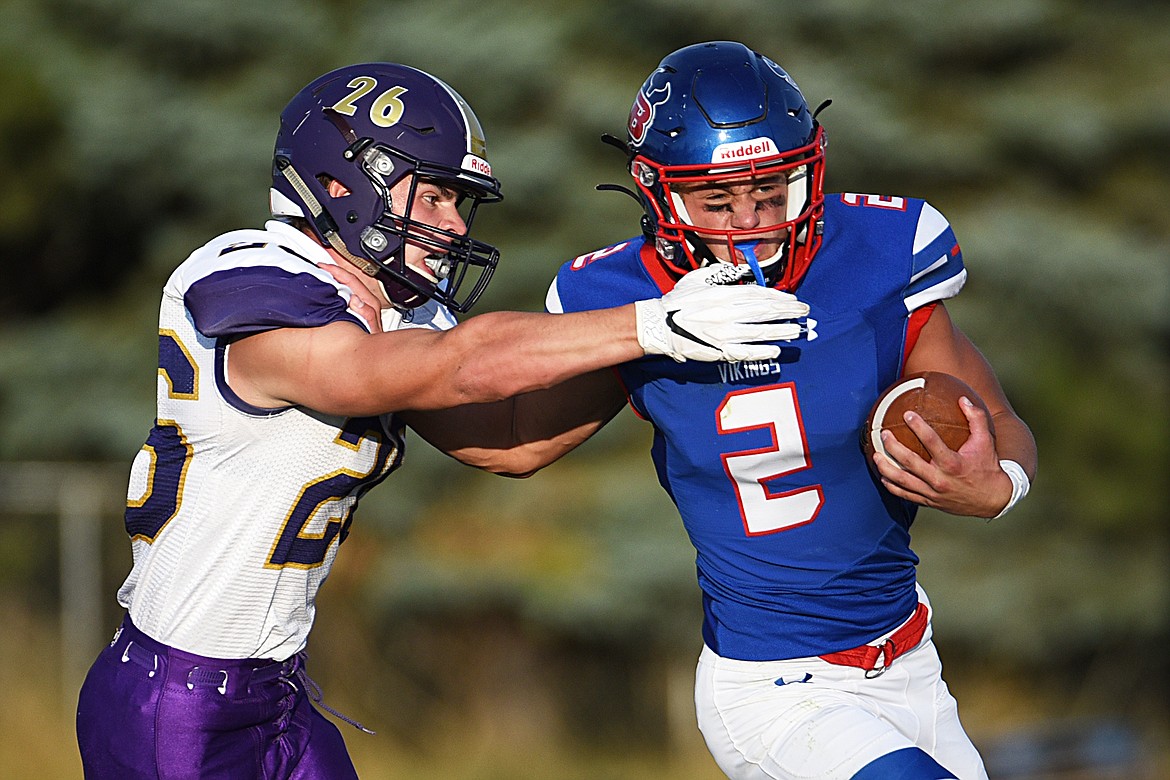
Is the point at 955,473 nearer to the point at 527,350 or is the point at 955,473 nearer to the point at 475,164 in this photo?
the point at 527,350

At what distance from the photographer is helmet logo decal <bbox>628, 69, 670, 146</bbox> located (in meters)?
3.33

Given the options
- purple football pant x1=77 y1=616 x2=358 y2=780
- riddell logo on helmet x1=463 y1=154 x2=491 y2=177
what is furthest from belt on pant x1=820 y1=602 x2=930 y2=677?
riddell logo on helmet x1=463 y1=154 x2=491 y2=177

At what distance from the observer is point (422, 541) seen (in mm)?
10320

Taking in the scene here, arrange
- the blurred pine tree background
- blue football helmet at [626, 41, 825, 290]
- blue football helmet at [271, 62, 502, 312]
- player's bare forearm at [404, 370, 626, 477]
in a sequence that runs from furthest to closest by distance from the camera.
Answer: the blurred pine tree background < player's bare forearm at [404, 370, 626, 477] < blue football helmet at [271, 62, 502, 312] < blue football helmet at [626, 41, 825, 290]

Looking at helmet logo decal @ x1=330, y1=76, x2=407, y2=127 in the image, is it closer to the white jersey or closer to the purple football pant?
the white jersey

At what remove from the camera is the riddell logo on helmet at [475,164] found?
336 centimetres

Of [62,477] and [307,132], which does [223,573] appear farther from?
[62,477]

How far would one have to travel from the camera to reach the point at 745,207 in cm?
319

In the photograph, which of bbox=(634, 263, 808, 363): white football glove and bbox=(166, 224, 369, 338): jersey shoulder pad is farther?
bbox=(166, 224, 369, 338): jersey shoulder pad

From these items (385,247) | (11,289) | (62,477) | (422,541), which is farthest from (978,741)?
(11,289)

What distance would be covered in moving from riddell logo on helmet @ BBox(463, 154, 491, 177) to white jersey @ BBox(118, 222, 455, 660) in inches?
17.3

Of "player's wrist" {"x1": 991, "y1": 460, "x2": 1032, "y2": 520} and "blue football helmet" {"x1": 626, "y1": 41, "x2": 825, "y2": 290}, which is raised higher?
"blue football helmet" {"x1": 626, "y1": 41, "x2": 825, "y2": 290}

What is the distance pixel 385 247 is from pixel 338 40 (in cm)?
819

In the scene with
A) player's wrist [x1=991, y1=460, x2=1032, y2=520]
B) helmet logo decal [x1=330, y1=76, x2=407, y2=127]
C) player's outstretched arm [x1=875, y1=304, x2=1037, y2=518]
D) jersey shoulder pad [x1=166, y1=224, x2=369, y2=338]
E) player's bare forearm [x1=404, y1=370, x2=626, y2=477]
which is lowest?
player's bare forearm [x1=404, y1=370, x2=626, y2=477]
